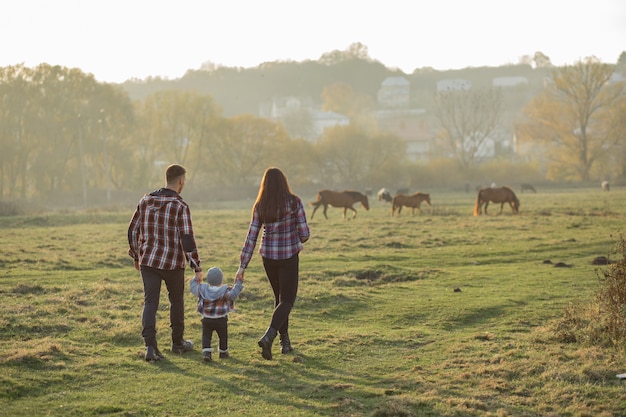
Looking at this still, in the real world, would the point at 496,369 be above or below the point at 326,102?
below

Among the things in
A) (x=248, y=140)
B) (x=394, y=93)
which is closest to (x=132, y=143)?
(x=248, y=140)

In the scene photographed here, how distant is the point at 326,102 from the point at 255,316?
147 m

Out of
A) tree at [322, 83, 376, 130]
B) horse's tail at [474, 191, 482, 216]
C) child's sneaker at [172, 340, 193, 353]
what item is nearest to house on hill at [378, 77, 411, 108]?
tree at [322, 83, 376, 130]

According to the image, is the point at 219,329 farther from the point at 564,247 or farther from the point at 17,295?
the point at 564,247

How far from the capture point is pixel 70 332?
1076cm

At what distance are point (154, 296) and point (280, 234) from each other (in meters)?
1.61

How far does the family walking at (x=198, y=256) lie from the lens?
9.04 meters

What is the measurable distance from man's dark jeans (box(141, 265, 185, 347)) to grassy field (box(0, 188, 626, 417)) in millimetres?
387

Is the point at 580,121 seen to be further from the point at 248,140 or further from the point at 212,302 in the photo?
the point at 212,302

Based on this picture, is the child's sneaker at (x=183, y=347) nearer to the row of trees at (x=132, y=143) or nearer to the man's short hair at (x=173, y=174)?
the man's short hair at (x=173, y=174)

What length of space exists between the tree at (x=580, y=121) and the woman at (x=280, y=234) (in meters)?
74.2

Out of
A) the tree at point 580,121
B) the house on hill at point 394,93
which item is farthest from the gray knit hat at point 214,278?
the house on hill at point 394,93

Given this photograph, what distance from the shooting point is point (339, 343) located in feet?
33.4

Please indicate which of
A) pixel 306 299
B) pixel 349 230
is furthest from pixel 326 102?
pixel 306 299
